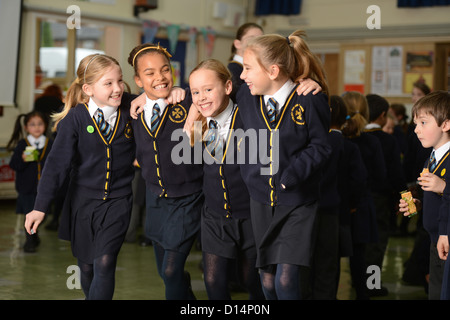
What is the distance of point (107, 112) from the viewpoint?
129 inches

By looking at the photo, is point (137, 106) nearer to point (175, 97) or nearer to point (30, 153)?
point (175, 97)

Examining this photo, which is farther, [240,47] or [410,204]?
[240,47]

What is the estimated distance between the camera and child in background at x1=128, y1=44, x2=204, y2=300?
3270mm

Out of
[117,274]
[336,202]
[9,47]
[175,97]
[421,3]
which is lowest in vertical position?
[117,274]

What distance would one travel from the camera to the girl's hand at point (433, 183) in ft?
9.84

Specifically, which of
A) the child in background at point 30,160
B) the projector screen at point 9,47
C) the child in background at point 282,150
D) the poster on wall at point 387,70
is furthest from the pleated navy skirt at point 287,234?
the poster on wall at point 387,70

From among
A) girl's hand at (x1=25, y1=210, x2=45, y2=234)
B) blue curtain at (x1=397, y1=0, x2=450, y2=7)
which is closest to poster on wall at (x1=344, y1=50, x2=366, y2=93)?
blue curtain at (x1=397, y1=0, x2=450, y2=7)

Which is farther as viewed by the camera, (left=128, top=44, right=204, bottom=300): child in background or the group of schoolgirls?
(left=128, top=44, right=204, bottom=300): child in background

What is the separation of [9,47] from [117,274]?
4.20 m

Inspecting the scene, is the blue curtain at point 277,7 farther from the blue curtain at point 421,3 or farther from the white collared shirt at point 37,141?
the white collared shirt at point 37,141

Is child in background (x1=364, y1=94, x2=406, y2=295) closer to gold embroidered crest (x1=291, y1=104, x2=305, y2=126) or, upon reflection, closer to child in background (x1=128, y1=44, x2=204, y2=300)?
child in background (x1=128, y1=44, x2=204, y2=300)

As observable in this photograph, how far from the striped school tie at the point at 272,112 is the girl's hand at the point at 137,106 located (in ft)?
2.19

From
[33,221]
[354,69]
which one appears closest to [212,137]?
[33,221]
